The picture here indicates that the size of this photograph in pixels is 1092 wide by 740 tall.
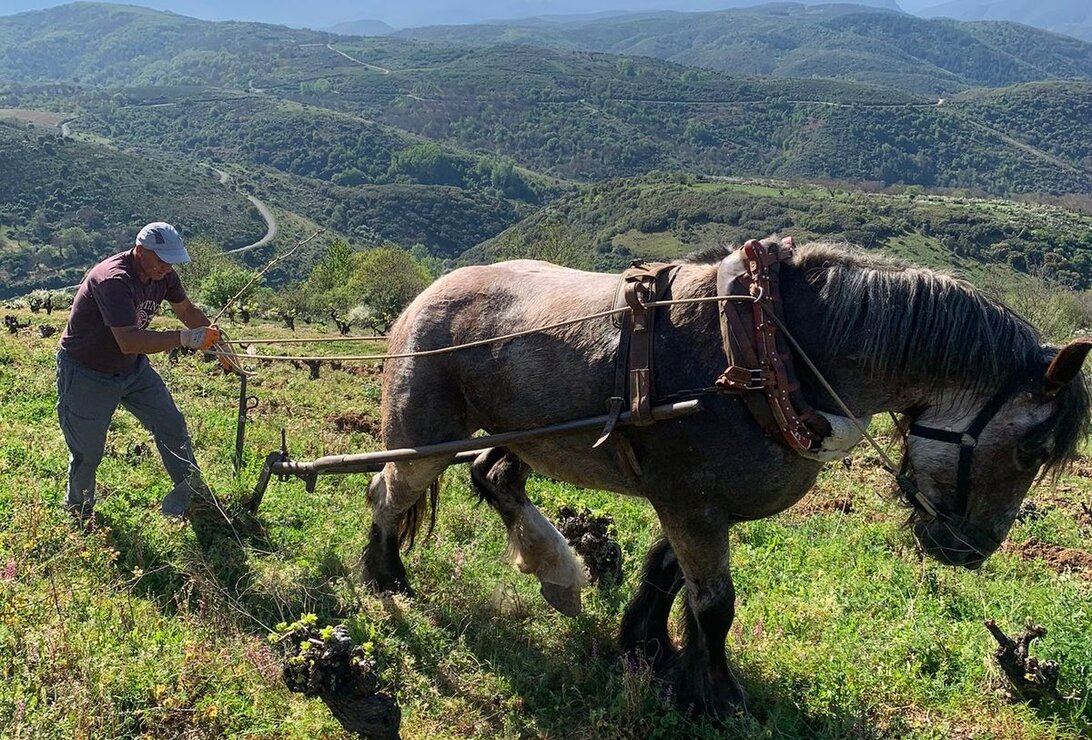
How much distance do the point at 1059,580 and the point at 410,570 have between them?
4.61 m

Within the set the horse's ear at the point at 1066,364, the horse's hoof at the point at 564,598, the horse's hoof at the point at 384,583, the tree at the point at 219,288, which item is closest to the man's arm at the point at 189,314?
the horse's hoof at the point at 384,583

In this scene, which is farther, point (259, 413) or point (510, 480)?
point (259, 413)

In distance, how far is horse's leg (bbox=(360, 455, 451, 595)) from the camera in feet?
15.7

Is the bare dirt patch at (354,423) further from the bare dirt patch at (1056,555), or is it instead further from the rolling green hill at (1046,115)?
the rolling green hill at (1046,115)

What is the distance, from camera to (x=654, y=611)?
14.1 ft

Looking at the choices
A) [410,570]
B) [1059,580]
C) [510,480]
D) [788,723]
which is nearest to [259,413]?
[410,570]

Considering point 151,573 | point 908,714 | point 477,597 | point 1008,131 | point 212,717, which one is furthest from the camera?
point 1008,131

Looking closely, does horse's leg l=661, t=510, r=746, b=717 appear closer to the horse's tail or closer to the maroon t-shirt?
the horse's tail

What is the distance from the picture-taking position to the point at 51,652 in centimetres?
341

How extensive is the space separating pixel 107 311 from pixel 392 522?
87.8 inches

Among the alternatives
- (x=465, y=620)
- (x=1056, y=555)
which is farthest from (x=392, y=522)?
(x=1056, y=555)

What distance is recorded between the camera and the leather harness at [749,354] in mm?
3271

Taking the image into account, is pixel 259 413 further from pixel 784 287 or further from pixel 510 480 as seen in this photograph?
pixel 784 287

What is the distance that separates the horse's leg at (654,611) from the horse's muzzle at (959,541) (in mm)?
1377
